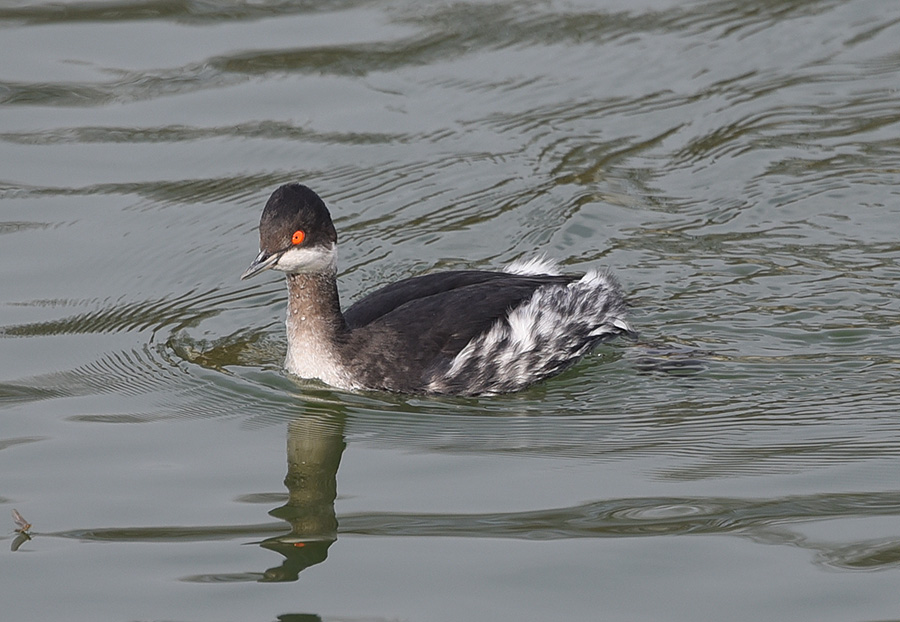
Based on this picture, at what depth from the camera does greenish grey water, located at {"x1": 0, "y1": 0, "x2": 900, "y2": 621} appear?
5.91m

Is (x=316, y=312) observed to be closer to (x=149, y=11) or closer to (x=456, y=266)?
(x=456, y=266)

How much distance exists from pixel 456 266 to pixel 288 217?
93.9 inches

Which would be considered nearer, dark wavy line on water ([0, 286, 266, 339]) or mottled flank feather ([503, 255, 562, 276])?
dark wavy line on water ([0, 286, 266, 339])

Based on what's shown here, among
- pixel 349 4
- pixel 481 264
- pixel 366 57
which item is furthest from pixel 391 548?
pixel 349 4

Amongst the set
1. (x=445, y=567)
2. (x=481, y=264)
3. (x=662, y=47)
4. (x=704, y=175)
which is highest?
(x=662, y=47)

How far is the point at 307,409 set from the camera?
7.81 meters

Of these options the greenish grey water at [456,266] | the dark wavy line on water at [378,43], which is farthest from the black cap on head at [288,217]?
the dark wavy line on water at [378,43]

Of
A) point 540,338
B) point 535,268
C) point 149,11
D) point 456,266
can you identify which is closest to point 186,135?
point 149,11

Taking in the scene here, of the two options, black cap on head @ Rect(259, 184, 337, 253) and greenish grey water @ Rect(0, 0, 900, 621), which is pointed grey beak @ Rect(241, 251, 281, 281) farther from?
greenish grey water @ Rect(0, 0, 900, 621)

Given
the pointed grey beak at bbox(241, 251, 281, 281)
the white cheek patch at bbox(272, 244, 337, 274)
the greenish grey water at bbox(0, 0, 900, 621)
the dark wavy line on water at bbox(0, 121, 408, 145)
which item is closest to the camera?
the greenish grey water at bbox(0, 0, 900, 621)

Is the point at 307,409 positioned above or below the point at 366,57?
below

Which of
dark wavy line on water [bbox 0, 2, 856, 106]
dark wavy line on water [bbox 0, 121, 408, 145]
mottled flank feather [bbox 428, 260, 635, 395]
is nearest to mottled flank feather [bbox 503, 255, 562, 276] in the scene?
mottled flank feather [bbox 428, 260, 635, 395]

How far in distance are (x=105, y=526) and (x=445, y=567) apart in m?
1.53

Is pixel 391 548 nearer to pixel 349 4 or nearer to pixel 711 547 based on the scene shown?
pixel 711 547
